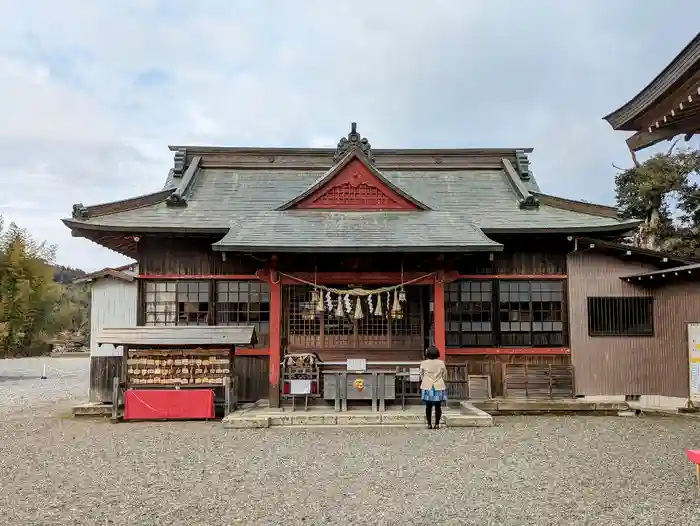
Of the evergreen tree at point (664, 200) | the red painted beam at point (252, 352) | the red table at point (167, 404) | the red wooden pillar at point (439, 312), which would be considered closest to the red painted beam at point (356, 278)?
the red wooden pillar at point (439, 312)

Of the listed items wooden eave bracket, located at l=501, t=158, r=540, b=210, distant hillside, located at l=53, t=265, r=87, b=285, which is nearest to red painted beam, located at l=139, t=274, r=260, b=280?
wooden eave bracket, located at l=501, t=158, r=540, b=210

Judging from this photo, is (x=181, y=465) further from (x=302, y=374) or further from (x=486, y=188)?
(x=486, y=188)

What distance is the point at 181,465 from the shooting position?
7906mm

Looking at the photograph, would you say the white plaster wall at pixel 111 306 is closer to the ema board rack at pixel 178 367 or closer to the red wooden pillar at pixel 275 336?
the ema board rack at pixel 178 367

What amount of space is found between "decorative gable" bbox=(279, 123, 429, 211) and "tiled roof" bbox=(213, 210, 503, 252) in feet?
0.67

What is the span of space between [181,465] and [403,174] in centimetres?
1052

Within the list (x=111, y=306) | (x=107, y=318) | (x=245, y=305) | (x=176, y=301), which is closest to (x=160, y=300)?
(x=176, y=301)

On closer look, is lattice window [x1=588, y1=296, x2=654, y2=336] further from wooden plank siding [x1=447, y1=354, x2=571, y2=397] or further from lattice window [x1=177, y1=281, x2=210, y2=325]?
lattice window [x1=177, y1=281, x2=210, y2=325]

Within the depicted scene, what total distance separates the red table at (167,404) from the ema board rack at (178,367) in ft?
0.56

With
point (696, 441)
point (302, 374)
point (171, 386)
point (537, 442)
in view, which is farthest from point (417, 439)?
point (171, 386)

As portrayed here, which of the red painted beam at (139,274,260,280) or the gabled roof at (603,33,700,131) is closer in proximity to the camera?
the gabled roof at (603,33,700,131)

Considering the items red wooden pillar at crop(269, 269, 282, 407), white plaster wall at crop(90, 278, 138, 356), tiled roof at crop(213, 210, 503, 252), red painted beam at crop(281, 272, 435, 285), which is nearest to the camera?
tiled roof at crop(213, 210, 503, 252)

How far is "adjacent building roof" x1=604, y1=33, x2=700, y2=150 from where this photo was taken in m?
4.54

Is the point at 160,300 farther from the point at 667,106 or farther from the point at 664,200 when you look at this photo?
the point at 664,200
